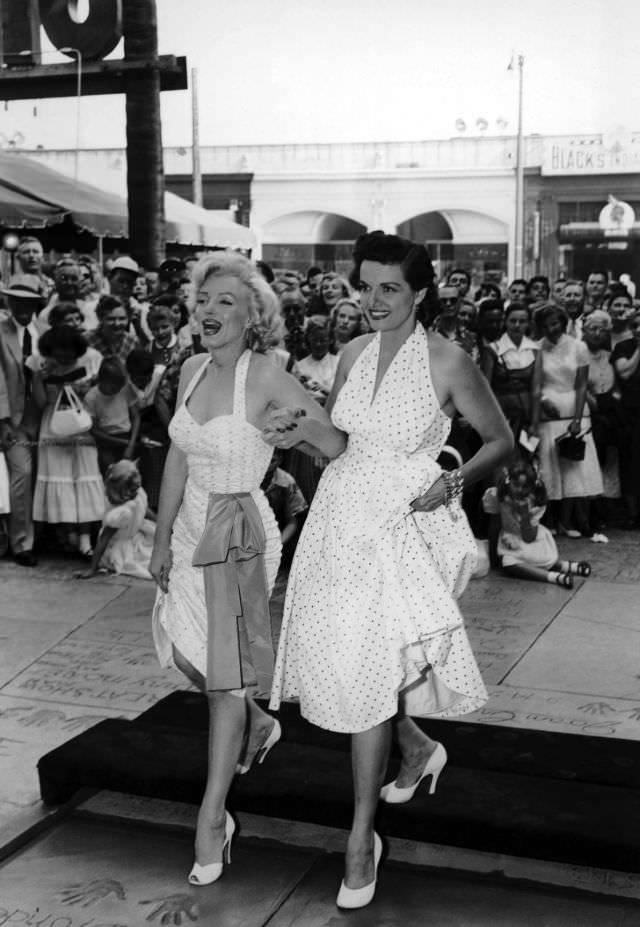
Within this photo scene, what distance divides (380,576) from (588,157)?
13.6 m

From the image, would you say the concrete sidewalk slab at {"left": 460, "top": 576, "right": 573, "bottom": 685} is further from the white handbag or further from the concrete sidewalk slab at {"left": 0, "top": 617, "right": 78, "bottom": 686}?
the white handbag

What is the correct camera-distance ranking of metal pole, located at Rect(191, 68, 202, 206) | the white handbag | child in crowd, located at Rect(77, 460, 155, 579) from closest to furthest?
child in crowd, located at Rect(77, 460, 155, 579) < the white handbag < metal pole, located at Rect(191, 68, 202, 206)

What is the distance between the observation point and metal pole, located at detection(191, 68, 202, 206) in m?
12.2

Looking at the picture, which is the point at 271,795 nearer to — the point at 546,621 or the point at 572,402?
the point at 546,621

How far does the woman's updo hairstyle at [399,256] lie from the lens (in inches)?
128

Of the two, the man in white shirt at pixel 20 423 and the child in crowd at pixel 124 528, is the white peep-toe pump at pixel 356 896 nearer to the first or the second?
the child in crowd at pixel 124 528

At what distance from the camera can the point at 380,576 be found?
10.5 ft

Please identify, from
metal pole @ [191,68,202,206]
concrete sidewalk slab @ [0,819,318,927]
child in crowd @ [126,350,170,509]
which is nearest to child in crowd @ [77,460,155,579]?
child in crowd @ [126,350,170,509]

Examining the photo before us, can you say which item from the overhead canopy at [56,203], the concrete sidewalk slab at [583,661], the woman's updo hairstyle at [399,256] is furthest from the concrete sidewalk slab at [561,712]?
the overhead canopy at [56,203]

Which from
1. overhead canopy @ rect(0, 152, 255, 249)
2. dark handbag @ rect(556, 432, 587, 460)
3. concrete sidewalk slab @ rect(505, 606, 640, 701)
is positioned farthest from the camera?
overhead canopy @ rect(0, 152, 255, 249)

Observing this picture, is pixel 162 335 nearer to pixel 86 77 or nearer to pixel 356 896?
pixel 86 77

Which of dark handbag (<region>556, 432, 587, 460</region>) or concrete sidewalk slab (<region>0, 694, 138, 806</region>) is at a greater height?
dark handbag (<region>556, 432, 587, 460</region>)

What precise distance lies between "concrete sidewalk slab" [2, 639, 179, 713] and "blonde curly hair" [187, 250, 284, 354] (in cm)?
202

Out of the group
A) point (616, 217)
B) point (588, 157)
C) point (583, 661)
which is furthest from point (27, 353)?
point (616, 217)
